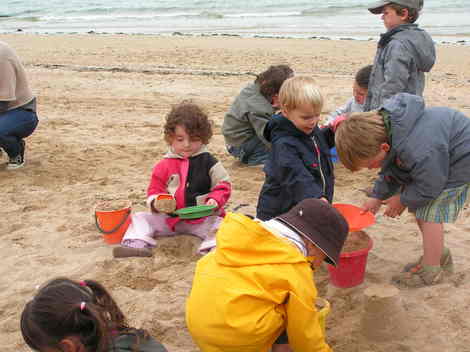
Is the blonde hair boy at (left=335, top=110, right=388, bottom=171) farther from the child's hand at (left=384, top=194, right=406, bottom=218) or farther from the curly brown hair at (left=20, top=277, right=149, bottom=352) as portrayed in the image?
the curly brown hair at (left=20, top=277, right=149, bottom=352)

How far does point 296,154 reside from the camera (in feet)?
10.2

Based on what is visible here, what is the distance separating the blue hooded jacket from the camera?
→ 3.05 m

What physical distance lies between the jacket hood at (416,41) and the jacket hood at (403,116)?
1528 mm

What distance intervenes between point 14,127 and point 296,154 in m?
3.04

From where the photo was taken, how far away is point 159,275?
3.24 meters

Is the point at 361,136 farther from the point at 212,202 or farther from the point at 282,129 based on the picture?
the point at 212,202

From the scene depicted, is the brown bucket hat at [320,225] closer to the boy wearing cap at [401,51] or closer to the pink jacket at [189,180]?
the pink jacket at [189,180]

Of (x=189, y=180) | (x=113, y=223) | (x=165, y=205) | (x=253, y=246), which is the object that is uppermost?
(x=253, y=246)

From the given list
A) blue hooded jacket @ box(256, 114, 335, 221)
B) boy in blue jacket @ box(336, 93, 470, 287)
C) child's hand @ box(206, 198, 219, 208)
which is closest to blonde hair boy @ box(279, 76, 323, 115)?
blue hooded jacket @ box(256, 114, 335, 221)

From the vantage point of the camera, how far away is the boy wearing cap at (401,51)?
162 inches

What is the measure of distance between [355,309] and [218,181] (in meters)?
1.30

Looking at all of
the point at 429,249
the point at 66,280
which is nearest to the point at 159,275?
the point at 66,280

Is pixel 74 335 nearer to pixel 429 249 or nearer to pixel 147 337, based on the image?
pixel 147 337

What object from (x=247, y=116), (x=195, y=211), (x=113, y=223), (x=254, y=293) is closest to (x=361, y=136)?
(x=254, y=293)
